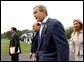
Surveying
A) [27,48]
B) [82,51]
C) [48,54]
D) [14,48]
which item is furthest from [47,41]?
[27,48]

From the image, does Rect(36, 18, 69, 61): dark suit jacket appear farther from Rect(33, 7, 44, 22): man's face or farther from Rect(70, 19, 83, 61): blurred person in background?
Rect(70, 19, 83, 61): blurred person in background

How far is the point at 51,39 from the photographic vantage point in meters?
6.00

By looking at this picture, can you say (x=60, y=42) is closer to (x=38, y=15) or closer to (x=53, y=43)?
(x=53, y=43)

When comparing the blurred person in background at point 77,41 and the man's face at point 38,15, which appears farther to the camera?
the blurred person in background at point 77,41

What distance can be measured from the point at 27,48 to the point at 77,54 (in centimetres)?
1023

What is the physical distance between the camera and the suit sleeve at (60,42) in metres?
5.88

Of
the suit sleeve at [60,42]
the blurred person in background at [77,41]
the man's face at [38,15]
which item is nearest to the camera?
the suit sleeve at [60,42]

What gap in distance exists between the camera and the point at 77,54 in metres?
8.53

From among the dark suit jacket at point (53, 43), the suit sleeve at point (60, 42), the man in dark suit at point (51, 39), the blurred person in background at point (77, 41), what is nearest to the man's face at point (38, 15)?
the man in dark suit at point (51, 39)

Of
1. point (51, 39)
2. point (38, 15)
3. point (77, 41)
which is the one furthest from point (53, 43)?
point (77, 41)

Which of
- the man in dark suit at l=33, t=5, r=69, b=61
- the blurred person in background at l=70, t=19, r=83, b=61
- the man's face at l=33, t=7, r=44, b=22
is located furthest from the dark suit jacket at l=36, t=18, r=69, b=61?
the blurred person in background at l=70, t=19, r=83, b=61

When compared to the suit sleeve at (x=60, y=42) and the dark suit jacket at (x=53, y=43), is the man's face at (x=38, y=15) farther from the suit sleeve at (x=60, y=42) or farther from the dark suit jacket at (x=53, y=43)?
the suit sleeve at (x=60, y=42)

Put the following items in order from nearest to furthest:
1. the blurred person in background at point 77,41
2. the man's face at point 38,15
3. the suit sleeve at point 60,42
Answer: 1. the suit sleeve at point 60,42
2. the man's face at point 38,15
3. the blurred person in background at point 77,41

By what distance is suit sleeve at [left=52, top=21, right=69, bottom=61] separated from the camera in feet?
19.3
